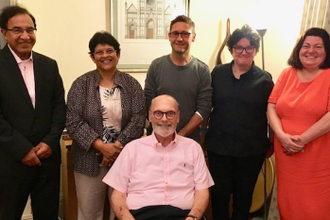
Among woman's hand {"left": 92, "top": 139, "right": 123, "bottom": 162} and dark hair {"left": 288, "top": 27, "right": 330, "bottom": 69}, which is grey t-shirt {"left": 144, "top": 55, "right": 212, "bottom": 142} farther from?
dark hair {"left": 288, "top": 27, "right": 330, "bottom": 69}

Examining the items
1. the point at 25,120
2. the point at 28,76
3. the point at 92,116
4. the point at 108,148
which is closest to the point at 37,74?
the point at 28,76

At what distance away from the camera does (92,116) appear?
5.82ft

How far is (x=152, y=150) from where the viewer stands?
5.33ft

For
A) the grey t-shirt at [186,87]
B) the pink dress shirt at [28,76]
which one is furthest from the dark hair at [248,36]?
the pink dress shirt at [28,76]

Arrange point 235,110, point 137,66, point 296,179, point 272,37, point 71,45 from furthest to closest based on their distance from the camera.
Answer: point 272,37 < point 137,66 < point 71,45 < point 235,110 < point 296,179

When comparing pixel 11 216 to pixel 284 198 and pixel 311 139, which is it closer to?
pixel 284 198

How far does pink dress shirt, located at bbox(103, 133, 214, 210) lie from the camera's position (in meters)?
1.57

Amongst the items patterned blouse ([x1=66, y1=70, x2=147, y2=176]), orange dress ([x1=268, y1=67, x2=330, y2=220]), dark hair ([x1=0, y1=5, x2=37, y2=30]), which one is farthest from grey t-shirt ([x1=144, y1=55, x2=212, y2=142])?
dark hair ([x1=0, y1=5, x2=37, y2=30])

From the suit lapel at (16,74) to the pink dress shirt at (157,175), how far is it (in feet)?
2.26

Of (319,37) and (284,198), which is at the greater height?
(319,37)

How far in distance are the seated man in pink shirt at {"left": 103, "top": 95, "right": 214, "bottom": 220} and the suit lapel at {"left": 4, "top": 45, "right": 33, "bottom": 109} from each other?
687 millimetres

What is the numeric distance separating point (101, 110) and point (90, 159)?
34 cm

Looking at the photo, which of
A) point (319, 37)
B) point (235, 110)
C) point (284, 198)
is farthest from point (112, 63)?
point (284, 198)

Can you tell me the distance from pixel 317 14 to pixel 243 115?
1.23m
